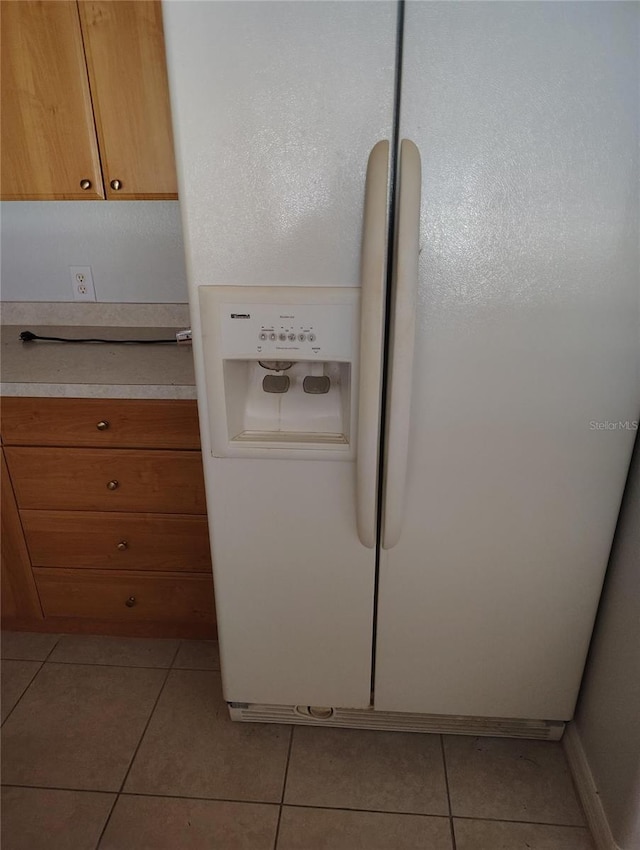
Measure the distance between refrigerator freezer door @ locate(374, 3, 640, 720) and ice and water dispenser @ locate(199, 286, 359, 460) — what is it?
156 mm

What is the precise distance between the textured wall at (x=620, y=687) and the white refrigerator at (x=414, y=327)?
0.05m

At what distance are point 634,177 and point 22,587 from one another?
6.38 feet

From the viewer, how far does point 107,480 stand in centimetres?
162

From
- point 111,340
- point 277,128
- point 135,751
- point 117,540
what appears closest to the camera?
point 277,128

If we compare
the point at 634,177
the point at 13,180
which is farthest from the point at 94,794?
the point at 634,177

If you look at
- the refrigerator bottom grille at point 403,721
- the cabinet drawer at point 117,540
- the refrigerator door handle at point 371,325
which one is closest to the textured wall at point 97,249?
the cabinet drawer at point 117,540

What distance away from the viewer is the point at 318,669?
142 cm

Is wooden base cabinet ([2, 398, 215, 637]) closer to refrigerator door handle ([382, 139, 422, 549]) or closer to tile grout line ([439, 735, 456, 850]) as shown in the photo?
refrigerator door handle ([382, 139, 422, 549])

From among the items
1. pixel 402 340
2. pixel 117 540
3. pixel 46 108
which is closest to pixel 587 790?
pixel 402 340

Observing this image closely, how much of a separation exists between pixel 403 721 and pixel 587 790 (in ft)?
1.49

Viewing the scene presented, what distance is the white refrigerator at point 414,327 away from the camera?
3.06ft

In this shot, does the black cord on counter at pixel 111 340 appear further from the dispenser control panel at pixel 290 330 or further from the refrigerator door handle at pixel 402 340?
the refrigerator door handle at pixel 402 340

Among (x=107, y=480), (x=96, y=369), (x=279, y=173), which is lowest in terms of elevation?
(x=107, y=480)

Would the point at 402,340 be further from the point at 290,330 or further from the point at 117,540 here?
the point at 117,540
